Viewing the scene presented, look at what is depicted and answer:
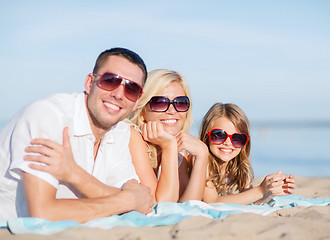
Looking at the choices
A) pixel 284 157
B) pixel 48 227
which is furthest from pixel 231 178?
pixel 284 157

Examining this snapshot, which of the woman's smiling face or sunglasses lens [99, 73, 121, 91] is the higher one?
the woman's smiling face

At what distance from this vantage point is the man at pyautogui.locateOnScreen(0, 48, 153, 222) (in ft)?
9.75

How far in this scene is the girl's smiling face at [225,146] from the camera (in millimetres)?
5191

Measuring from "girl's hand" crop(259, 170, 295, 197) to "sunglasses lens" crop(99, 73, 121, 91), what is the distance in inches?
97.6

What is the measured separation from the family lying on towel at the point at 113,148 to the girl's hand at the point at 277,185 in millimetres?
12

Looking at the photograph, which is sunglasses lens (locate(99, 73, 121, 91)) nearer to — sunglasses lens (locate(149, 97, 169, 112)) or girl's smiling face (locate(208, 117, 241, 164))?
sunglasses lens (locate(149, 97, 169, 112))

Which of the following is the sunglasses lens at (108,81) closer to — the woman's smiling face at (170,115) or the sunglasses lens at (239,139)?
the woman's smiling face at (170,115)

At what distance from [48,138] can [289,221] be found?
221cm

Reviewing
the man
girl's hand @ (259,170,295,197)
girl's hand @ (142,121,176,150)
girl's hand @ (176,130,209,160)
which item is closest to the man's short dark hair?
the man

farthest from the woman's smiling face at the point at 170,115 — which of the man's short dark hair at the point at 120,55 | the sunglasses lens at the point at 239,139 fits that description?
the man's short dark hair at the point at 120,55

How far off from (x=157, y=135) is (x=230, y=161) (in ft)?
5.48

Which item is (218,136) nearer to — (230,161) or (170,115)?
(230,161)

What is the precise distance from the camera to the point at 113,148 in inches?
153

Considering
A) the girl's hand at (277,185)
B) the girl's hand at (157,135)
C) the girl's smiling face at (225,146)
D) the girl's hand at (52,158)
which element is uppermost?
the girl's smiling face at (225,146)
